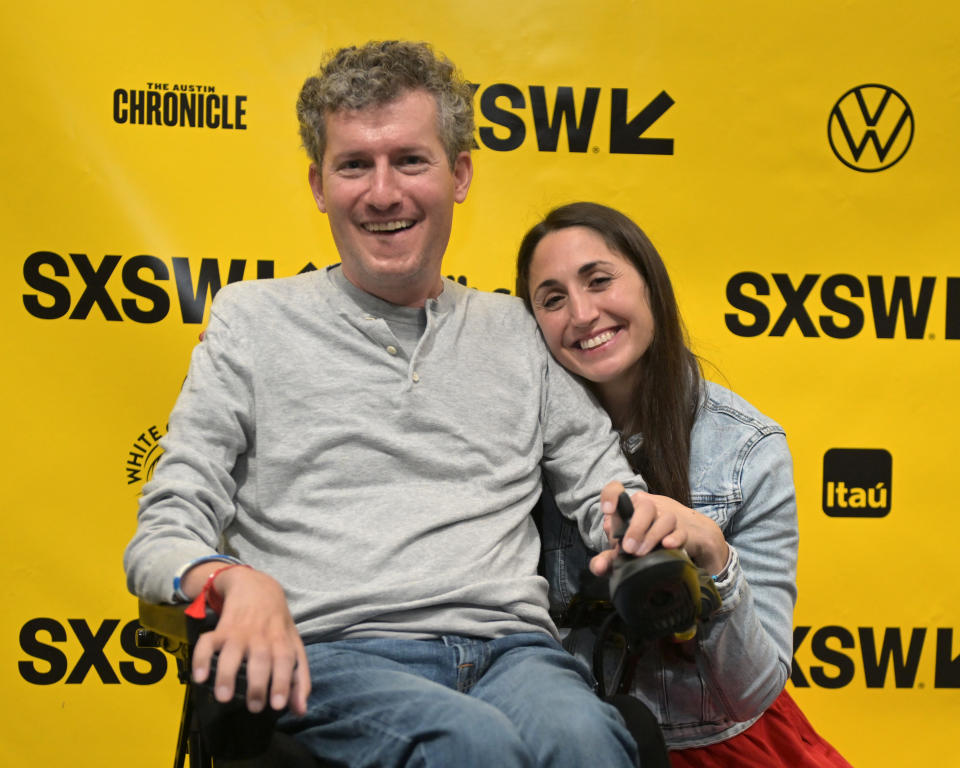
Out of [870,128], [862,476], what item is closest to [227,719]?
[862,476]

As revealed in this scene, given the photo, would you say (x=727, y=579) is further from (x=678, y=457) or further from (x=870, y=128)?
(x=870, y=128)

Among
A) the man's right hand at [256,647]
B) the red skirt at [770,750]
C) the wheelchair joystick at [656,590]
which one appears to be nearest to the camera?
the man's right hand at [256,647]

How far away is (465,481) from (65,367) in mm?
1445

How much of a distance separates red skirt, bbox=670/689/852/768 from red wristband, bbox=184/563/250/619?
98 cm

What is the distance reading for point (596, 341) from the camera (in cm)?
206

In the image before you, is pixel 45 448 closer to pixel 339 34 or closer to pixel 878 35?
pixel 339 34

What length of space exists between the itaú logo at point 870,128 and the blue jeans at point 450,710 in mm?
1921

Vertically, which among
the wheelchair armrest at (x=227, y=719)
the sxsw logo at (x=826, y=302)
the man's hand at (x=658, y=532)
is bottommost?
the wheelchair armrest at (x=227, y=719)

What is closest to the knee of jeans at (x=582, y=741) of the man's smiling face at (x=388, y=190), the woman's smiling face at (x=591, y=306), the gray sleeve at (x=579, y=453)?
the gray sleeve at (x=579, y=453)

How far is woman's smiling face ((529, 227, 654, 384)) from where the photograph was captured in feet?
6.73

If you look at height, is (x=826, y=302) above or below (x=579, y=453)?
above

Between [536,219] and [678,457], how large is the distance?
1116 mm

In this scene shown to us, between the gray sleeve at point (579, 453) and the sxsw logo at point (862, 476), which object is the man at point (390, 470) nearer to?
the gray sleeve at point (579, 453)

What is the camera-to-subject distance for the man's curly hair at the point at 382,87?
1881 mm
